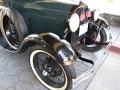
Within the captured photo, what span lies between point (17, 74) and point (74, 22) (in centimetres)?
110

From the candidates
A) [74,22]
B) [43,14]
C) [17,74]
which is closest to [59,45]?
[74,22]

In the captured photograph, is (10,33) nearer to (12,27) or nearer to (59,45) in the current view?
(12,27)

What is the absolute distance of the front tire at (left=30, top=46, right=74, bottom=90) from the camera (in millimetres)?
2193

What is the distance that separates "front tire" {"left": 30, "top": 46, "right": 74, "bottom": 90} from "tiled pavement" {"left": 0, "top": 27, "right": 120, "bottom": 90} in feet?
0.40

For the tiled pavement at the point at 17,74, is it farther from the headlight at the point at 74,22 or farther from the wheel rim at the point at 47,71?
the headlight at the point at 74,22

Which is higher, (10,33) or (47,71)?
(10,33)

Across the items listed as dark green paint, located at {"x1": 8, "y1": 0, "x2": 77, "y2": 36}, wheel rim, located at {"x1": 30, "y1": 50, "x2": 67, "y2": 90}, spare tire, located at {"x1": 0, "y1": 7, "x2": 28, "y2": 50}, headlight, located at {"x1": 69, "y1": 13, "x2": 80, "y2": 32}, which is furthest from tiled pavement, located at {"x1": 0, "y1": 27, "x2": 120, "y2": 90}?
headlight, located at {"x1": 69, "y1": 13, "x2": 80, "y2": 32}

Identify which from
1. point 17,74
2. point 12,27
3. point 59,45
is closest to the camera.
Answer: point 59,45

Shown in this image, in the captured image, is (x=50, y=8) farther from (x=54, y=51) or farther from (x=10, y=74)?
(x=10, y=74)

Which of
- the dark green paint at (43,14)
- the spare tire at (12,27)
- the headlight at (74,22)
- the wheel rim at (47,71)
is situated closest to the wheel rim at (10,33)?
the spare tire at (12,27)

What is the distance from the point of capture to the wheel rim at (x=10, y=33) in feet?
9.19

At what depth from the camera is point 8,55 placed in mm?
3025

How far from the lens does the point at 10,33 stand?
2.85 m

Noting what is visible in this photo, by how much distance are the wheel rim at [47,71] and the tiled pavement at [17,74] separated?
0.12 metres
